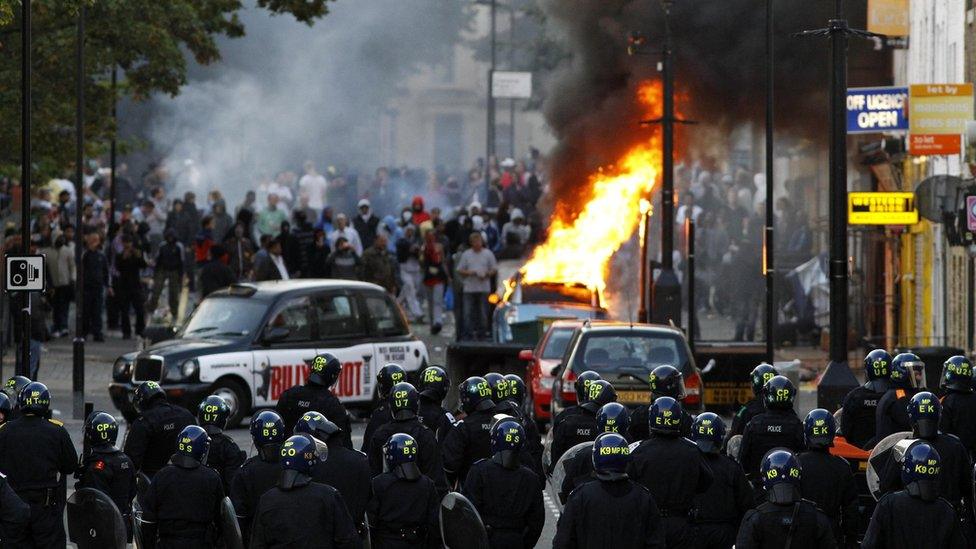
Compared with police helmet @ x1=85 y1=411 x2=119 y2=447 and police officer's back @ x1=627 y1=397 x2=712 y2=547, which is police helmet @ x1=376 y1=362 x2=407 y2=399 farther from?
police officer's back @ x1=627 y1=397 x2=712 y2=547

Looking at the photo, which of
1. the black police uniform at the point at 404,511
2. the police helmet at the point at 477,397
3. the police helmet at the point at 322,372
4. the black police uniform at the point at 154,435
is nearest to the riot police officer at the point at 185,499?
the black police uniform at the point at 404,511

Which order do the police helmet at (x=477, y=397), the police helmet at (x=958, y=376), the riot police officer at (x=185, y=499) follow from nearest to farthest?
the riot police officer at (x=185, y=499), the police helmet at (x=477, y=397), the police helmet at (x=958, y=376)

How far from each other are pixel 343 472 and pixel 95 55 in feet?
52.1

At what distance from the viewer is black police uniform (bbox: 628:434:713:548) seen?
10992 mm

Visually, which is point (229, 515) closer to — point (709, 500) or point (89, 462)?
point (89, 462)

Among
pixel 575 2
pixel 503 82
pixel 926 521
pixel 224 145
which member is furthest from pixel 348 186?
pixel 926 521

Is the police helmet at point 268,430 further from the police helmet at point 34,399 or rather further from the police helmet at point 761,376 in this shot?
the police helmet at point 761,376

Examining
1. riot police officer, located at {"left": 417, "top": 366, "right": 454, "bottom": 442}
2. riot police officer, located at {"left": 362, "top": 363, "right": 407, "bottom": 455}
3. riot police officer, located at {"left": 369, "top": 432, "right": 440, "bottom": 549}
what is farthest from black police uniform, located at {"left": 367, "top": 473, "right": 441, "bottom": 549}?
riot police officer, located at {"left": 417, "top": 366, "right": 454, "bottom": 442}

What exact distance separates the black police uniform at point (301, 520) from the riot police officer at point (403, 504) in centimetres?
102

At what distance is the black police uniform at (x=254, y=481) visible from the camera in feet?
36.4

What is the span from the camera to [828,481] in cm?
1143

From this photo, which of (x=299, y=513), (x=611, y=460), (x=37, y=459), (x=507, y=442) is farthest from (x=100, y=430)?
(x=611, y=460)

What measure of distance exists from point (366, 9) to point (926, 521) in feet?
181

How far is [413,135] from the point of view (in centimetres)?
8088
